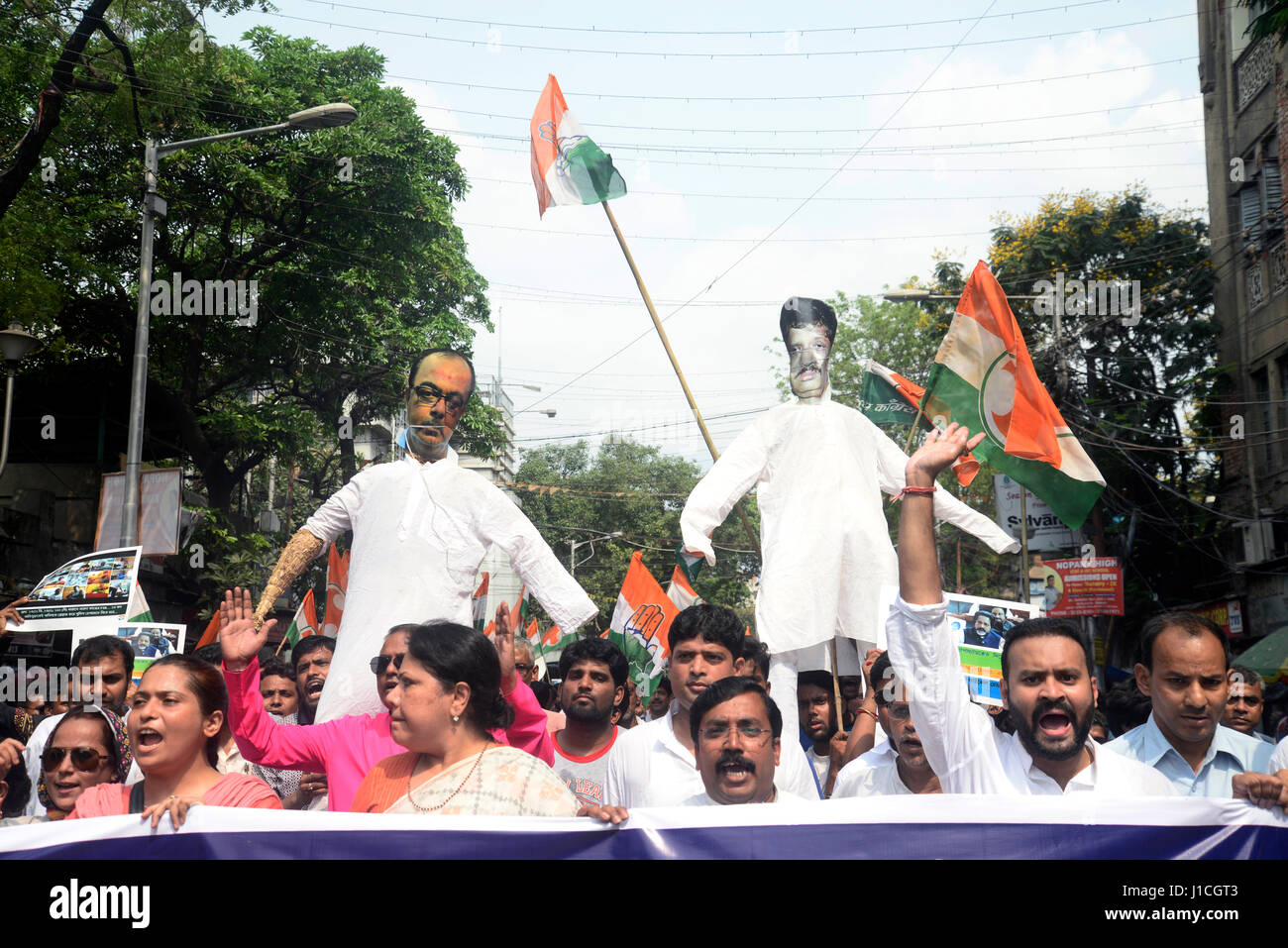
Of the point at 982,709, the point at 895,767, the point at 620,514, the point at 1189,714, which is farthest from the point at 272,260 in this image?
the point at 620,514

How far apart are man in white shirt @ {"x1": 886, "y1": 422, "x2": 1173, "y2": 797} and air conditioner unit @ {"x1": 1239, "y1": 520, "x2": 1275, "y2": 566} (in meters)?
16.0

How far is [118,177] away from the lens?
17141 mm

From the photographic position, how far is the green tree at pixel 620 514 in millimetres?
36375

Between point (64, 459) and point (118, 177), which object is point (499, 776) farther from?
point (64, 459)

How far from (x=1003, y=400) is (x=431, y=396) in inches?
99.6

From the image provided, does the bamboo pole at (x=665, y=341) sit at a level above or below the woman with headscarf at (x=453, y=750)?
above

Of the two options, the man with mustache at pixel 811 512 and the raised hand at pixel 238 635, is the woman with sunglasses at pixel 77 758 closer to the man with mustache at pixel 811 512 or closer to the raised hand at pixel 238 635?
the raised hand at pixel 238 635

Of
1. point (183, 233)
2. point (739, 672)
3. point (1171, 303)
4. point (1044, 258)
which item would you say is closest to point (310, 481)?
point (183, 233)

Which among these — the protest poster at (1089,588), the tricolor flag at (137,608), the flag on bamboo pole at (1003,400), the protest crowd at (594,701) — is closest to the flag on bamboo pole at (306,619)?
the tricolor flag at (137,608)

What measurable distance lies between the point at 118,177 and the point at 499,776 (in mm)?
16810

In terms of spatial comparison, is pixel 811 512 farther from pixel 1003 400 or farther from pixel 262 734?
pixel 262 734

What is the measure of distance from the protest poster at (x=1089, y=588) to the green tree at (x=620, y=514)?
14847 millimetres

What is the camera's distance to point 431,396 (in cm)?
498

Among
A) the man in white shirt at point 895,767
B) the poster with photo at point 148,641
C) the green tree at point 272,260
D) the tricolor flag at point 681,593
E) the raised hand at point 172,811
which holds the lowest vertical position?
the man in white shirt at point 895,767
